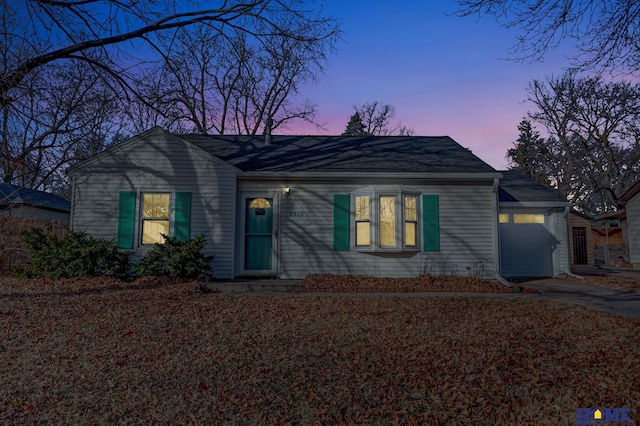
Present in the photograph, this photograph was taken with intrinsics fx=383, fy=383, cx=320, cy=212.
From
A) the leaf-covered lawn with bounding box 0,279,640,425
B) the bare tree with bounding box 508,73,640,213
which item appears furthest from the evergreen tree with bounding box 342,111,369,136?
the leaf-covered lawn with bounding box 0,279,640,425

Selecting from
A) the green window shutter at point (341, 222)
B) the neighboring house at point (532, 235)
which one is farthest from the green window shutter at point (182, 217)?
the neighboring house at point (532, 235)

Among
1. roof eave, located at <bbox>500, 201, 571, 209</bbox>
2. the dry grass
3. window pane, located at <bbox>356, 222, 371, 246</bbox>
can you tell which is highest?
roof eave, located at <bbox>500, 201, 571, 209</bbox>

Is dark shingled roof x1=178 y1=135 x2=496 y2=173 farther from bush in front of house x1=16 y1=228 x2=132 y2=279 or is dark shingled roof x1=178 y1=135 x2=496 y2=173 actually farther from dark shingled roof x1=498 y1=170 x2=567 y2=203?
bush in front of house x1=16 y1=228 x2=132 y2=279

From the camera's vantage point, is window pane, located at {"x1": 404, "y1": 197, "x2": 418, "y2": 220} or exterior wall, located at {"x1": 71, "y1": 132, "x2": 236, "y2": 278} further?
window pane, located at {"x1": 404, "y1": 197, "x2": 418, "y2": 220}

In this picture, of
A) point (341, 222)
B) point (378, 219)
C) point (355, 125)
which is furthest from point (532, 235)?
point (355, 125)

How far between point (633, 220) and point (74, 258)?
20175mm

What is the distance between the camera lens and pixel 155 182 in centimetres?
985

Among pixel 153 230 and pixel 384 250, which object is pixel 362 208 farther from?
pixel 153 230

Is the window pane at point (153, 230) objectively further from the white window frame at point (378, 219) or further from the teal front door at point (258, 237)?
the white window frame at point (378, 219)

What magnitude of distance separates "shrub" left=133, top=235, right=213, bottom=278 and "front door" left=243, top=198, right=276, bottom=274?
1.14 meters

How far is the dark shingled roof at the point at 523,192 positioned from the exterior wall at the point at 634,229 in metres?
6.55

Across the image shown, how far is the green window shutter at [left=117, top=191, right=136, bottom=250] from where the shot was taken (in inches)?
380

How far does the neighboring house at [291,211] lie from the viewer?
9758mm

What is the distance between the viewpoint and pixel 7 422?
2730 millimetres
